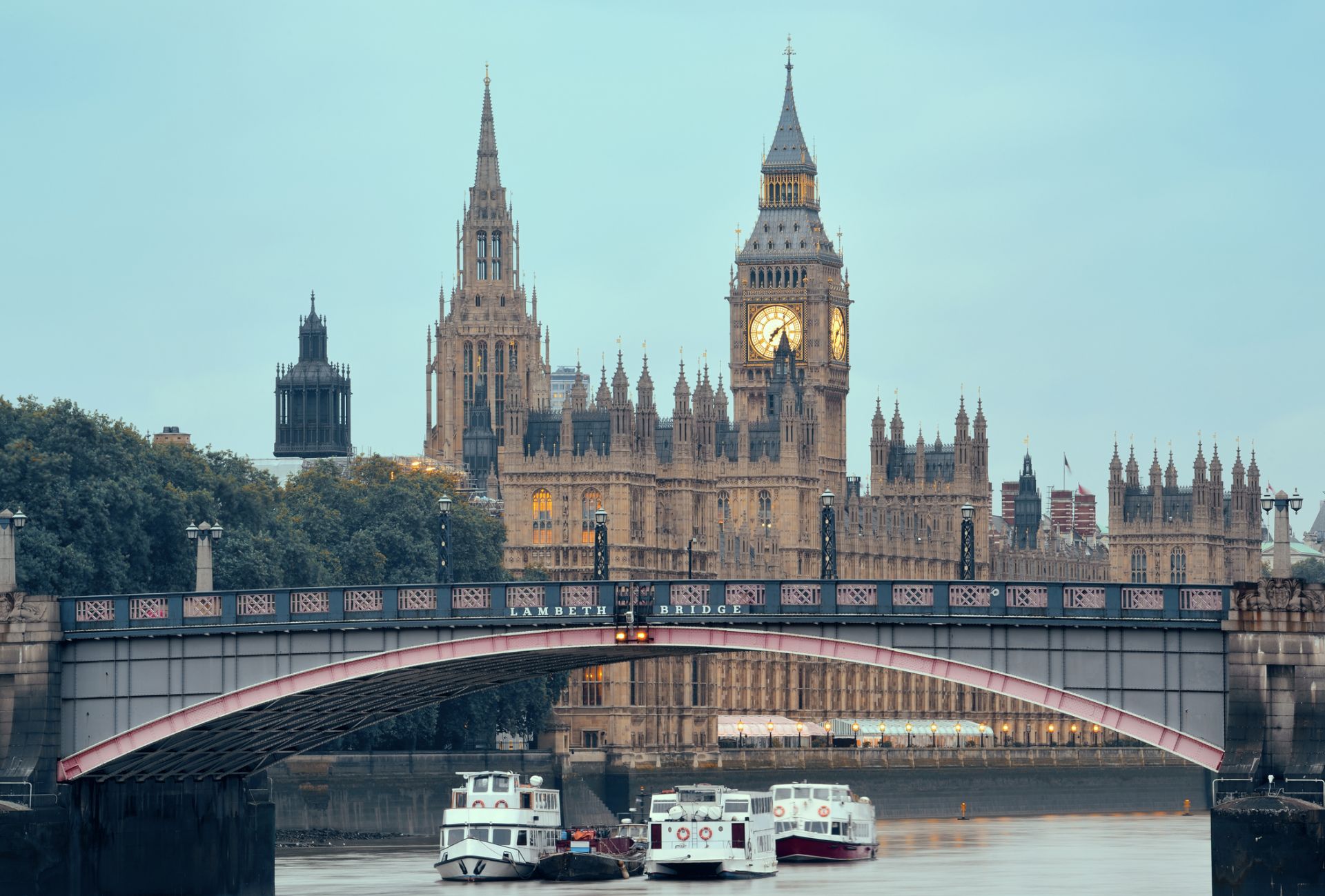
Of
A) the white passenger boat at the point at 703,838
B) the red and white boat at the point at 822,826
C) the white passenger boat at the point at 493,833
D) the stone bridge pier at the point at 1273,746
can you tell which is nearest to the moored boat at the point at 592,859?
the white passenger boat at the point at 493,833

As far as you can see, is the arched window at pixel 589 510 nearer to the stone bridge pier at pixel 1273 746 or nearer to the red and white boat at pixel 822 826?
the red and white boat at pixel 822 826

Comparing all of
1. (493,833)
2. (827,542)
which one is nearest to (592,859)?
(493,833)

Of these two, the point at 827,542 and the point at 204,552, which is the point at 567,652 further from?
the point at 204,552

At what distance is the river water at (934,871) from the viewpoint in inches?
4254

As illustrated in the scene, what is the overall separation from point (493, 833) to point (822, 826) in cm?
1950

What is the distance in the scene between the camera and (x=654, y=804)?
11525 cm

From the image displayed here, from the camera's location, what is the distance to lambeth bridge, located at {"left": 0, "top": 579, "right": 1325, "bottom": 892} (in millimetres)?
82688

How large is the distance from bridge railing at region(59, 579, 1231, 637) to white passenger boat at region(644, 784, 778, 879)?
24.3m

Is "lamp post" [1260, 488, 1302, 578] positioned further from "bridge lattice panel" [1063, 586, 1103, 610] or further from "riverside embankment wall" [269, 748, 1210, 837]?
"riverside embankment wall" [269, 748, 1210, 837]

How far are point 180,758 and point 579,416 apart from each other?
3734 inches

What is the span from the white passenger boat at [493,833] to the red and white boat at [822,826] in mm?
13738

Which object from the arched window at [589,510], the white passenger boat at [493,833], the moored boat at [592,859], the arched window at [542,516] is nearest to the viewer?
the white passenger boat at [493,833]

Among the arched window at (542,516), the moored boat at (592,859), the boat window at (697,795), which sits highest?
the arched window at (542,516)

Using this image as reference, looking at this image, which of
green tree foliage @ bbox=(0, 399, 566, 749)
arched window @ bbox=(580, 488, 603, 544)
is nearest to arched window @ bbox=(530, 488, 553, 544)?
arched window @ bbox=(580, 488, 603, 544)
